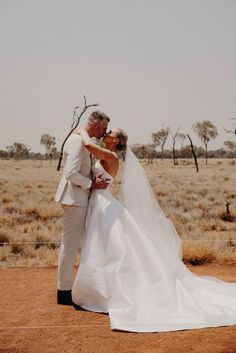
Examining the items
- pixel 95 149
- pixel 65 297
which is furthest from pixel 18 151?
pixel 95 149

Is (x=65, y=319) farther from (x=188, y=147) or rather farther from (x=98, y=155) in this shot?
(x=188, y=147)

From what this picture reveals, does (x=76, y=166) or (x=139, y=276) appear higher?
(x=76, y=166)

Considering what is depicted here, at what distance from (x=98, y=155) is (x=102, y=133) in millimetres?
363

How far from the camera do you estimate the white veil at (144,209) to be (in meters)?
6.07

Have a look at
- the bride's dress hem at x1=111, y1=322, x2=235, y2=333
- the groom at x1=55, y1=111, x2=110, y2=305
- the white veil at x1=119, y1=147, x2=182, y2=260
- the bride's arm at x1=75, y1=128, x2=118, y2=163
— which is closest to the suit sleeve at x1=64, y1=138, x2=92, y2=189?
the groom at x1=55, y1=111, x2=110, y2=305

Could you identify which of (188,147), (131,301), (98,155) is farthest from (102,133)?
(188,147)

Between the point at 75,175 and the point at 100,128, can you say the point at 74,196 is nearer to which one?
the point at 75,175

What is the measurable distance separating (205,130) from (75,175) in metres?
54.5

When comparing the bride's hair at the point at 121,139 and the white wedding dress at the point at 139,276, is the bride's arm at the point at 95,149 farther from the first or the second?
the white wedding dress at the point at 139,276

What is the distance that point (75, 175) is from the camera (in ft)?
18.4

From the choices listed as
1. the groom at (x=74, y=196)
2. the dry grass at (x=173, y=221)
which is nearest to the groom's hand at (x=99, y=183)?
the groom at (x=74, y=196)

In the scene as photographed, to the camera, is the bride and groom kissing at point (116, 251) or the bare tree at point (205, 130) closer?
the bride and groom kissing at point (116, 251)

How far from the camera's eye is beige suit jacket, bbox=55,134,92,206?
564 centimetres

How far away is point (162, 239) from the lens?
614cm
